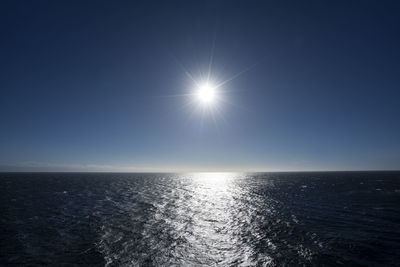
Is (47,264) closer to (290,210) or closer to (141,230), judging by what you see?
(141,230)

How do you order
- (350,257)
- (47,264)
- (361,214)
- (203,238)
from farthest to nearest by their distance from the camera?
(361,214) → (203,238) → (350,257) → (47,264)

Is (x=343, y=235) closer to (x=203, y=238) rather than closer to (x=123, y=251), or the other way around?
(x=203, y=238)

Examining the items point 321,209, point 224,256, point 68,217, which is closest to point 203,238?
point 224,256

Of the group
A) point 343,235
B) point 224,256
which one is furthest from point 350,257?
point 224,256

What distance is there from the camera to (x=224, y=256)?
894 inches

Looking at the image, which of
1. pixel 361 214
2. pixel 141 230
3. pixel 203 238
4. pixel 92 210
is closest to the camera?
pixel 203 238

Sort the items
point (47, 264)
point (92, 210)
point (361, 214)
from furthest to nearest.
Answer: point (92, 210) < point (361, 214) < point (47, 264)

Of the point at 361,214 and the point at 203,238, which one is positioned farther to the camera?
the point at 361,214

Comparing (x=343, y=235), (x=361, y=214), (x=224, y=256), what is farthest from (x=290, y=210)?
(x=224, y=256)

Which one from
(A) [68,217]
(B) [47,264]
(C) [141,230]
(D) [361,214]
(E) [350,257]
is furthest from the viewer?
(D) [361,214]

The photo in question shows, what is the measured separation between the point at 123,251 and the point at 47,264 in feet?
22.7

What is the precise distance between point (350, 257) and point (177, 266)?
18.1m

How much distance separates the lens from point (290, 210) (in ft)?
153

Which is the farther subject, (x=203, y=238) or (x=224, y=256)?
(x=203, y=238)
